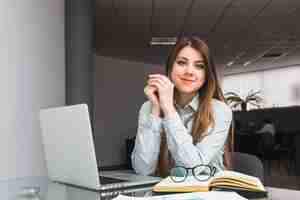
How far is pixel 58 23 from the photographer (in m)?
3.68

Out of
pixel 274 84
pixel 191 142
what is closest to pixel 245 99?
pixel 274 84

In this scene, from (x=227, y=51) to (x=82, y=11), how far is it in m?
5.12

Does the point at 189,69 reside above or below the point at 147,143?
above

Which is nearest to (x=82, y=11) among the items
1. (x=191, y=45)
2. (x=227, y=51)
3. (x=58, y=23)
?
(x=58, y=23)

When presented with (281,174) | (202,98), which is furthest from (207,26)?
(202,98)

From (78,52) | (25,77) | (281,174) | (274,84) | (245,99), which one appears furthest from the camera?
(274,84)

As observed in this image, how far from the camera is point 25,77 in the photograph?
298 cm

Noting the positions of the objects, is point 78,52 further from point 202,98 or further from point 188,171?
point 188,171

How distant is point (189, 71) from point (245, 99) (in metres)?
8.54

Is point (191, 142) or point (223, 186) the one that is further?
point (191, 142)

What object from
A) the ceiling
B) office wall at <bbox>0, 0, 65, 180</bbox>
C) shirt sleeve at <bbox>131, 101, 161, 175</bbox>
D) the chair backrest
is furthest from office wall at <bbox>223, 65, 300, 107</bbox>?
shirt sleeve at <bbox>131, 101, 161, 175</bbox>

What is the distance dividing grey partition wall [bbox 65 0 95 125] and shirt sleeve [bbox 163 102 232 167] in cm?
269

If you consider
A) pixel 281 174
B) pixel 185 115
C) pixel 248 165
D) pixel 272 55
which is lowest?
pixel 281 174

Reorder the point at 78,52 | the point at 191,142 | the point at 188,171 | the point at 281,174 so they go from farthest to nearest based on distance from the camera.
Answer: the point at 281,174 < the point at 78,52 < the point at 191,142 < the point at 188,171
